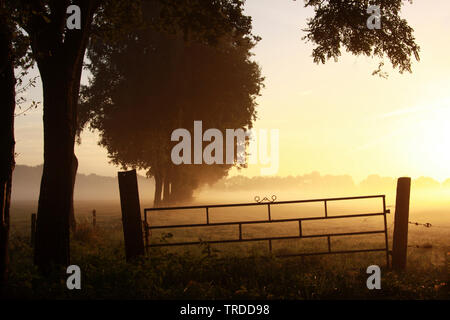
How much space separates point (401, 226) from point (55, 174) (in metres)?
8.30

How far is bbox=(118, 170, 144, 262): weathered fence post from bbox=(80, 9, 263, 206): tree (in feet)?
71.9

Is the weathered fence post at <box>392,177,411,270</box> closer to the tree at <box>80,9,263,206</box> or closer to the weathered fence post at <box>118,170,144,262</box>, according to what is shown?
the weathered fence post at <box>118,170,144,262</box>

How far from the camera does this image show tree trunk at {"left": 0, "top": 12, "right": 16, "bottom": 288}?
7.54m

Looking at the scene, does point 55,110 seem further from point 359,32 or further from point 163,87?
point 163,87

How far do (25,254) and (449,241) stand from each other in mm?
15616

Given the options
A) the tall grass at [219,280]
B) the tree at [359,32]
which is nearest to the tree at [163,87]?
the tree at [359,32]

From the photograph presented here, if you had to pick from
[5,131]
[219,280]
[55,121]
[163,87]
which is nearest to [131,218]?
[219,280]

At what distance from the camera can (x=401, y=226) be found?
10477 mm

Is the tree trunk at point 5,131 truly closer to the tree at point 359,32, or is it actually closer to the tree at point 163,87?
the tree at point 359,32

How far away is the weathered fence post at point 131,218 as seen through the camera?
9453 millimetres

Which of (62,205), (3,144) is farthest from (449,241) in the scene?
(3,144)

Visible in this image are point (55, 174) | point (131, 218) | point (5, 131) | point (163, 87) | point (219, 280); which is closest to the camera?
point (5, 131)

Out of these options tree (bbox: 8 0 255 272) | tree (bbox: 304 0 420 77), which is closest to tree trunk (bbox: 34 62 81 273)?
tree (bbox: 8 0 255 272)

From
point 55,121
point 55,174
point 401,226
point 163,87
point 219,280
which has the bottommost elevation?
point 219,280
